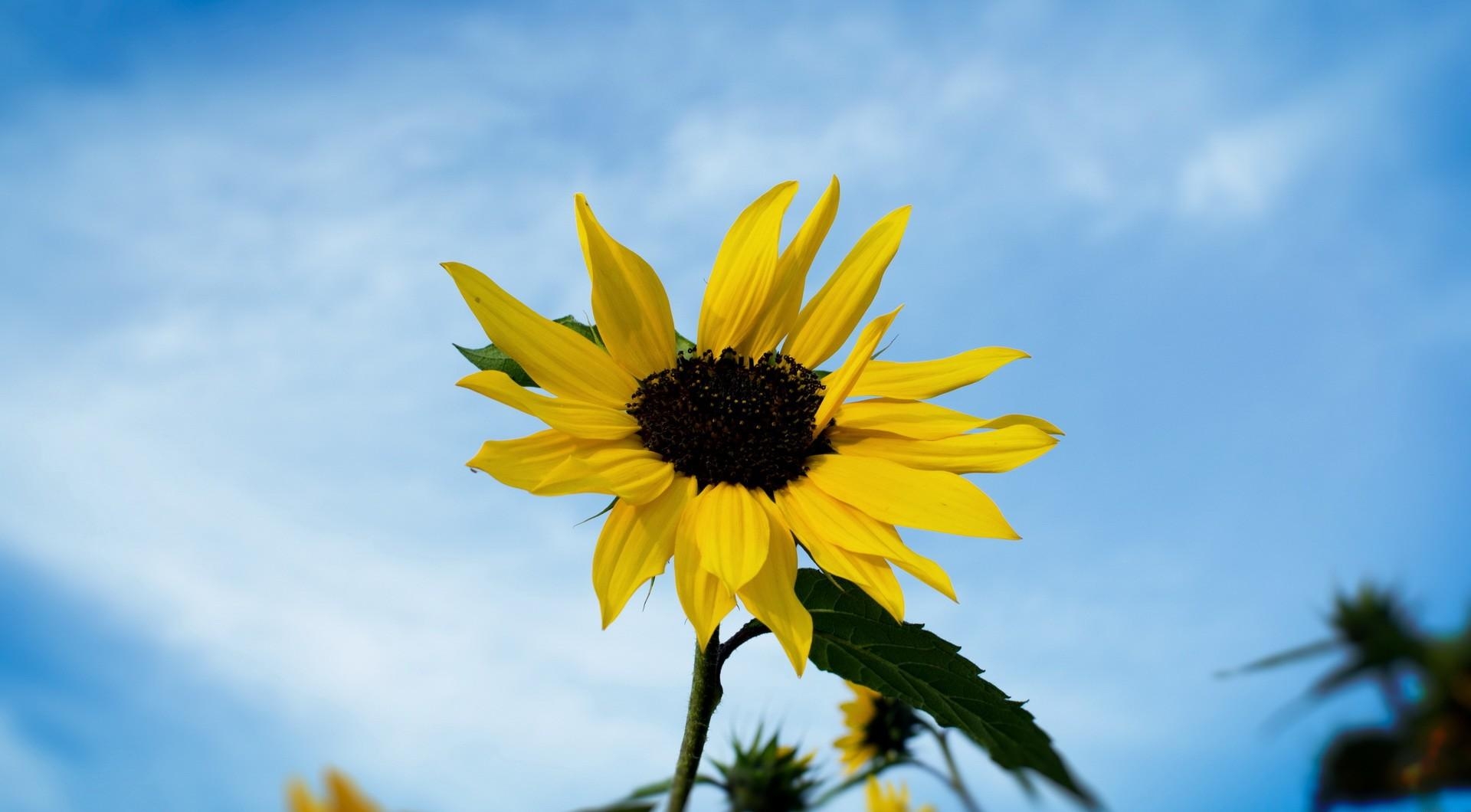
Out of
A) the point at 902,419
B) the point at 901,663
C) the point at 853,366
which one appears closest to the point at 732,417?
the point at 853,366

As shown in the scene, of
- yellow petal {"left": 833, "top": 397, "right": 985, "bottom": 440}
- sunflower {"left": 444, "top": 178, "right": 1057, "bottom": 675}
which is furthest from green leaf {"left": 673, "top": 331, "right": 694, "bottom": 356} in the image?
yellow petal {"left": 833, "top": 397, "right": 985, "bottom": 440}

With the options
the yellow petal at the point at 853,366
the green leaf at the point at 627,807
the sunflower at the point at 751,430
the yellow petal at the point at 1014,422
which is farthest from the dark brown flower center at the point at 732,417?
the green leaf at the point at 627,807

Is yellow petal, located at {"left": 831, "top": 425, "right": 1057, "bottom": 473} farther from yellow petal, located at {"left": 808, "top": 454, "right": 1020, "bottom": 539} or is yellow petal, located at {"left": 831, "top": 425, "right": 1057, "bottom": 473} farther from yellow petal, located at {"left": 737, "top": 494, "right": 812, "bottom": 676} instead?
yellow petal, located at {"left": 737, "top": 494, "right": 812, "bottom": 676}

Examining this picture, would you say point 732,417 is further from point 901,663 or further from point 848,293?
point 901,663

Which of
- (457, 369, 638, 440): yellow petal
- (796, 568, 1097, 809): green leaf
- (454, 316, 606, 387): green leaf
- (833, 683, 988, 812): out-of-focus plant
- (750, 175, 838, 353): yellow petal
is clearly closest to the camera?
(457, 369, 638, 440): yellow petal

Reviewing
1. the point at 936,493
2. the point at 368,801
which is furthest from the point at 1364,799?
the point at 936,493

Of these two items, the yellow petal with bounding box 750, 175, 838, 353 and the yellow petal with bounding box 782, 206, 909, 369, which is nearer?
the yellow petal with bounding box 750, 175, 838, 353
